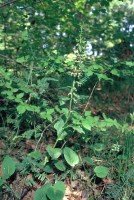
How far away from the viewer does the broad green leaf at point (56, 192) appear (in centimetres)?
194

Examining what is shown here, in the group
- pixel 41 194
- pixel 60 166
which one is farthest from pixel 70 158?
pixel 41 194

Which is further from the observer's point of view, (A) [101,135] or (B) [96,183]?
(A) [101,135]

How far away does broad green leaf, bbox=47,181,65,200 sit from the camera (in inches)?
76.4

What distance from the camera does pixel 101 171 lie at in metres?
2.27

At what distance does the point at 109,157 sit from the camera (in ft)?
8.36

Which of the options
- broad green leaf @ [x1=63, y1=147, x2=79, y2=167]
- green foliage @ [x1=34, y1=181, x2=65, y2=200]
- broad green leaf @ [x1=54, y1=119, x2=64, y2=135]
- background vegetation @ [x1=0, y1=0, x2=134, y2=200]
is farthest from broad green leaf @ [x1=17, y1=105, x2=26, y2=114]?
green foliage @ [x1=34, y1=181, x2=65, y2=200]

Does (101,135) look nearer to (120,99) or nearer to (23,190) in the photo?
(23,190)

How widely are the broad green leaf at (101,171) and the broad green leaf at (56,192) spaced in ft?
1.27

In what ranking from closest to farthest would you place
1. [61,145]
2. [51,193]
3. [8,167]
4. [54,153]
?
[51,193], [8,167], [54,153], [61,145]

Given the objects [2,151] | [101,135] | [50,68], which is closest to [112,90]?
[101,135]

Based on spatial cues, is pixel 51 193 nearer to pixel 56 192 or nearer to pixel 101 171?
pixel 56 192

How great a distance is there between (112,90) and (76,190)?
369 centimetres

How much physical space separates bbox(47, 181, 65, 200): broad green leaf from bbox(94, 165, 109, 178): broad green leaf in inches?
15.3

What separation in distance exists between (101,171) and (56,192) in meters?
0.49
